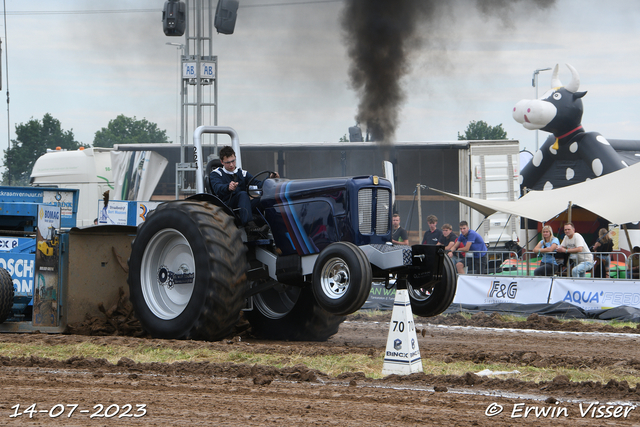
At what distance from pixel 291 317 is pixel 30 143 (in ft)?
216

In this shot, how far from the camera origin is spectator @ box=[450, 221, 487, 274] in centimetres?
1291

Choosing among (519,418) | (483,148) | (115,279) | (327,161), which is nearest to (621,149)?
(483,148)

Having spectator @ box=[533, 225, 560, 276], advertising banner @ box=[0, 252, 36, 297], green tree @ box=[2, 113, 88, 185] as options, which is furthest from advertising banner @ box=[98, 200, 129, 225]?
green tree @ box=[2, 113, 88, 185]

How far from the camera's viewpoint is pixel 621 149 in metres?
20.2

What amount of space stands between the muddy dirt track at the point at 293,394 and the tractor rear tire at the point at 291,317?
947mm

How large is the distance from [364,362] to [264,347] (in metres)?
1.19

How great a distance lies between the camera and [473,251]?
513 inches

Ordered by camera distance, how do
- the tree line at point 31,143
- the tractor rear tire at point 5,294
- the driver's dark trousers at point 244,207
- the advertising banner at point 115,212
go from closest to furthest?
the driver's dark trousers at point 244,207 < the tractor rear tire at point 5,294 < the advertising banner at point 115,212 < the tree line at point 31,143

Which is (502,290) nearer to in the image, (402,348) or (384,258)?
(384,258)

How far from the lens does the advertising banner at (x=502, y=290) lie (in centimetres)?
1197

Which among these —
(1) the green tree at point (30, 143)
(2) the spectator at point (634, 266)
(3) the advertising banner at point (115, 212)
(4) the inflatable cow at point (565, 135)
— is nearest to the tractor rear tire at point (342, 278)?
(2) the spectator at point (634, 266)

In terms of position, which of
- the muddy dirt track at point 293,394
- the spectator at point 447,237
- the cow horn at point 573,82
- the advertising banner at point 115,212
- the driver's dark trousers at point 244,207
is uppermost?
the cow horn at point 573,82

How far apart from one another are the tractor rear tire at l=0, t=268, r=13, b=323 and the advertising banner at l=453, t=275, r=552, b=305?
7525 mm

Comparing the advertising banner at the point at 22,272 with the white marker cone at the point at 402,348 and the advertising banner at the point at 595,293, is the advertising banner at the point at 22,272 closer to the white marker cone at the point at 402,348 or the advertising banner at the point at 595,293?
the white marker cone at the point at 402,348
